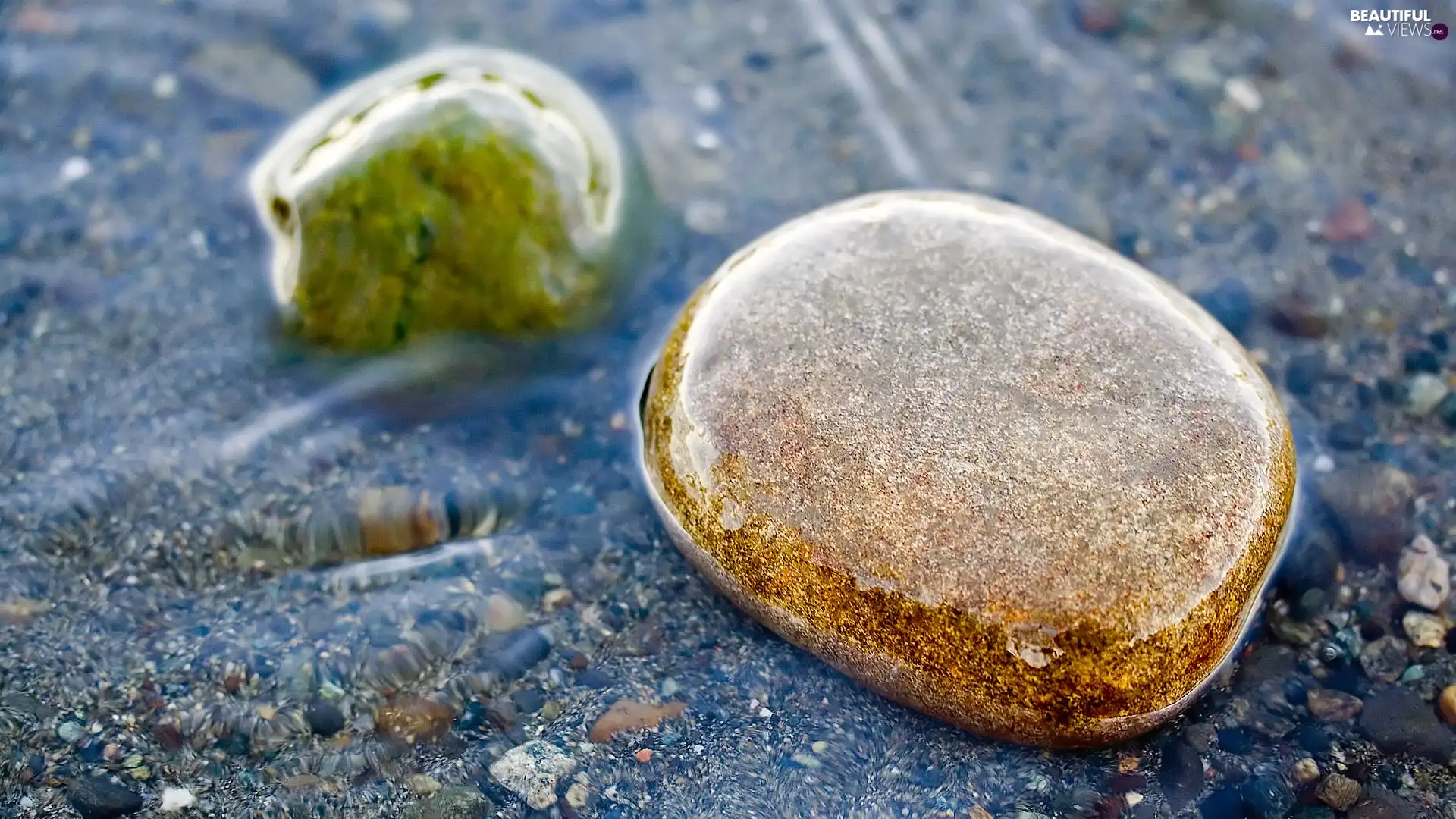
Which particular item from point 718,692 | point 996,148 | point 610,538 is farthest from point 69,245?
point 996,148

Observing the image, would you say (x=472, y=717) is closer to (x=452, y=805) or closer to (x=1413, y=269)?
(x=452, y=805)

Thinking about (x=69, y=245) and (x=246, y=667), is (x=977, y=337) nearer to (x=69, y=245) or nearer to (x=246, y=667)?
(x=246, y=667)

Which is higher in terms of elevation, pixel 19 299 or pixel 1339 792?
pixel 19 299

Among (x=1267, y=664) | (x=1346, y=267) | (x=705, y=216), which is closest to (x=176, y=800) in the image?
(x=705, y=216)

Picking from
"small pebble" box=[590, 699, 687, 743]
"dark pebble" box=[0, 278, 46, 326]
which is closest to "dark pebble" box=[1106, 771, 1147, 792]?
"small pebble" box=[590, 699, 687, 743]

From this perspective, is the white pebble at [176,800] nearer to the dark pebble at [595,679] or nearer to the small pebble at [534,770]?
the small pebble at [534,770]

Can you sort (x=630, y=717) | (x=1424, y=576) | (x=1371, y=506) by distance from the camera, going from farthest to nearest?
(x=1371, y=506)
(x=1424, y=576)
(x=630, y=717)

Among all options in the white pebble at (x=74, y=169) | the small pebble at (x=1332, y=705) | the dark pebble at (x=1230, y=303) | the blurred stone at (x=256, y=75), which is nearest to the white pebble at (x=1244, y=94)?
the dark pebble at (x=1230, y=303)
